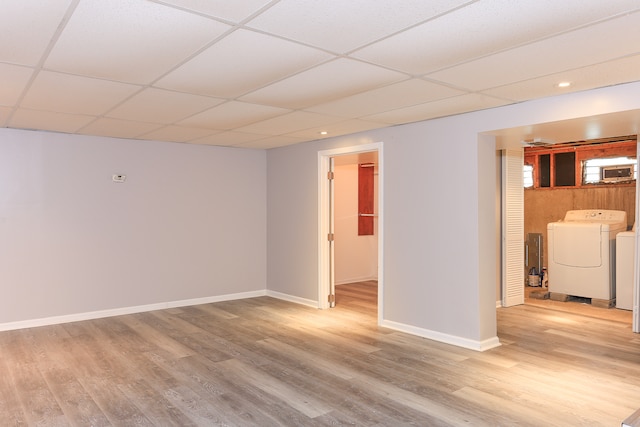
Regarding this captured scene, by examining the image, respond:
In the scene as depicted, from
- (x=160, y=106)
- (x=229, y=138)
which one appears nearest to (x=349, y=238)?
(x=229, y=138)

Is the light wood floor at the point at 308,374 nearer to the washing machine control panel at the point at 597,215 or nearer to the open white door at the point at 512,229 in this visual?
the open white door at the point at 512,229

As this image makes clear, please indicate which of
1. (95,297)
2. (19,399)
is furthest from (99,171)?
(19,399)

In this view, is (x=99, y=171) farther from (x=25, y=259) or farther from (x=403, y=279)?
(x=403, y=279)

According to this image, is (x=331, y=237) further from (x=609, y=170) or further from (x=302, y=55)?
(x=609, y=170)

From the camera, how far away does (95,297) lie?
560 cm

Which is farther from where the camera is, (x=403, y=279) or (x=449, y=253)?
(x=403, y=279)

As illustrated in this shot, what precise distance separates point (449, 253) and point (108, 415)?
10.4 feet

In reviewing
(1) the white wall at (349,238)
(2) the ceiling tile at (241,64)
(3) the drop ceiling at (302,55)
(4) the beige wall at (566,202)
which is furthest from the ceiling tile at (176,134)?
(4) the beige wall at (566,202)

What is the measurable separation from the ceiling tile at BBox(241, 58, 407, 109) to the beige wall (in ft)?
18.8

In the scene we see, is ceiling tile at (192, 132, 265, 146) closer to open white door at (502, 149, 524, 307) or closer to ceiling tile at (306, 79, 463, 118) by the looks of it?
ceiling tile at (306, 79, 463, 118)

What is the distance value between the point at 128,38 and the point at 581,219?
6.91 meters

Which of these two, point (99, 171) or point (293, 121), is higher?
point (293, 121)

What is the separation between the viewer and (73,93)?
3.56 metres

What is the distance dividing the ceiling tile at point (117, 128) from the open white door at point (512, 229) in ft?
14.8
